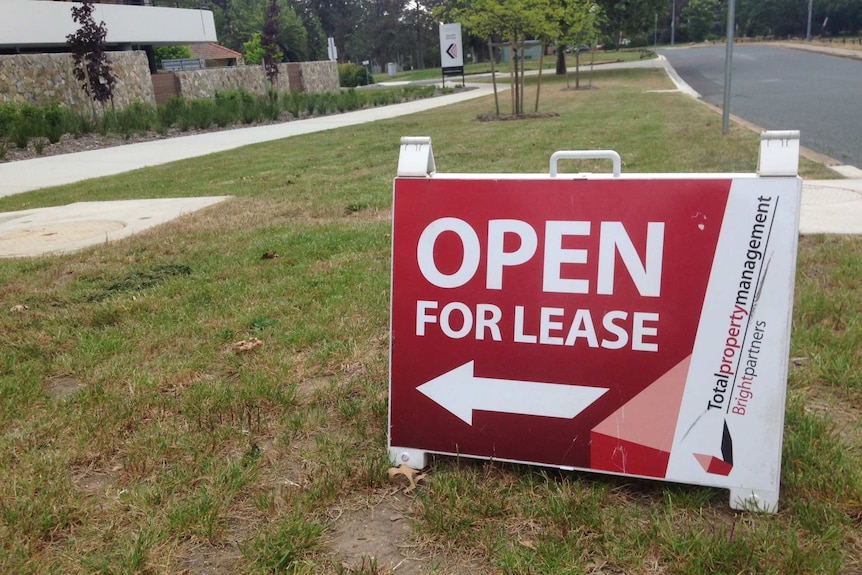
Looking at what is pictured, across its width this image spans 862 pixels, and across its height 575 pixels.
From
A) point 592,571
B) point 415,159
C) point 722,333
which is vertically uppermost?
point 415,159

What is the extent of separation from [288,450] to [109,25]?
31755mm

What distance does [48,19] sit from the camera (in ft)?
85.7

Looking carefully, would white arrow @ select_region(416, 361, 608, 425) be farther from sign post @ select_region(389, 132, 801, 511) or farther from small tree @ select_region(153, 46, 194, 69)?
small tree @ select_region(153, 46, 194, 69)

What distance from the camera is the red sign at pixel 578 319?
6.96 feet

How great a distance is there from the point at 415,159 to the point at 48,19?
28970 millimetres

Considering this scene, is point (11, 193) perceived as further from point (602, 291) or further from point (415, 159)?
point (602, 291)

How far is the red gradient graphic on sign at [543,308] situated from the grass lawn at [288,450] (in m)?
0.18

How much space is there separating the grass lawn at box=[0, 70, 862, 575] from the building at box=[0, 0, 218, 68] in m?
24.5

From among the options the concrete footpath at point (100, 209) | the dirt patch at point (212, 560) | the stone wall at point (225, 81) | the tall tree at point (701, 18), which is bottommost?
the dirt patch at point (212, 560)

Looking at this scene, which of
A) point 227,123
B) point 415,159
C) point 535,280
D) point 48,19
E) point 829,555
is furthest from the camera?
point 48,19

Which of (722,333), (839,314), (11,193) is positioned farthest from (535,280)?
(11,193)

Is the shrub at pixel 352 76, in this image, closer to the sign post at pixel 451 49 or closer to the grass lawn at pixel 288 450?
the sign post at pixel 451 49

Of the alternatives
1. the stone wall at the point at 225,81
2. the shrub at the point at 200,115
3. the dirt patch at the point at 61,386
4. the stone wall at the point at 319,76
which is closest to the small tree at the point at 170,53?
the stone wall at the point at 319,76

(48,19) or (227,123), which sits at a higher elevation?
(48,19)
